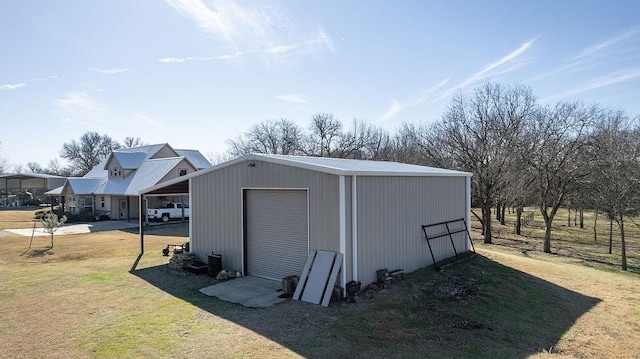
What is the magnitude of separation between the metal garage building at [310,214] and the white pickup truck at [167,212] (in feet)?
55.0

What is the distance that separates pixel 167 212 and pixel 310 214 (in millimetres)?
21243

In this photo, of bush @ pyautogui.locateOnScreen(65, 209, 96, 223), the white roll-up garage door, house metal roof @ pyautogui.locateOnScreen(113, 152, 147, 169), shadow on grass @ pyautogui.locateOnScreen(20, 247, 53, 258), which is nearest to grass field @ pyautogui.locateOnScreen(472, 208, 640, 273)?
the white roll-up garage door

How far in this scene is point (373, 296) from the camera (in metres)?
8.27

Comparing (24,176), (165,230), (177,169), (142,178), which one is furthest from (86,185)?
(24,176)

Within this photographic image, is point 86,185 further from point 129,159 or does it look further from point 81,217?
point 129,159

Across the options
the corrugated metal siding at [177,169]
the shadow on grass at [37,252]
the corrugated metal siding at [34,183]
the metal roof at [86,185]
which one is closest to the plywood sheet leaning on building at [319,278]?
the shadow on grass at [37,252]

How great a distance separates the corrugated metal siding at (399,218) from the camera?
347 inches

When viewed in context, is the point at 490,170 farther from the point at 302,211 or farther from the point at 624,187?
the point at 302,211

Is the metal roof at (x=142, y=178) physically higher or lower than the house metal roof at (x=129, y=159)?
lower

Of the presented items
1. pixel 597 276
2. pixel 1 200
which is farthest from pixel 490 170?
pixel 1 200

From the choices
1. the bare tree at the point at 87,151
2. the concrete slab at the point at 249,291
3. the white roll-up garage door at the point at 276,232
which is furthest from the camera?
the bare tree at the point at 87,151

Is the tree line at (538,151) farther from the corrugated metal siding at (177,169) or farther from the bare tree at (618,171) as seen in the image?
the corrugated metal siding at (177,169)

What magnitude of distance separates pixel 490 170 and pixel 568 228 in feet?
55.5

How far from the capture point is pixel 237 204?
10266 mm
